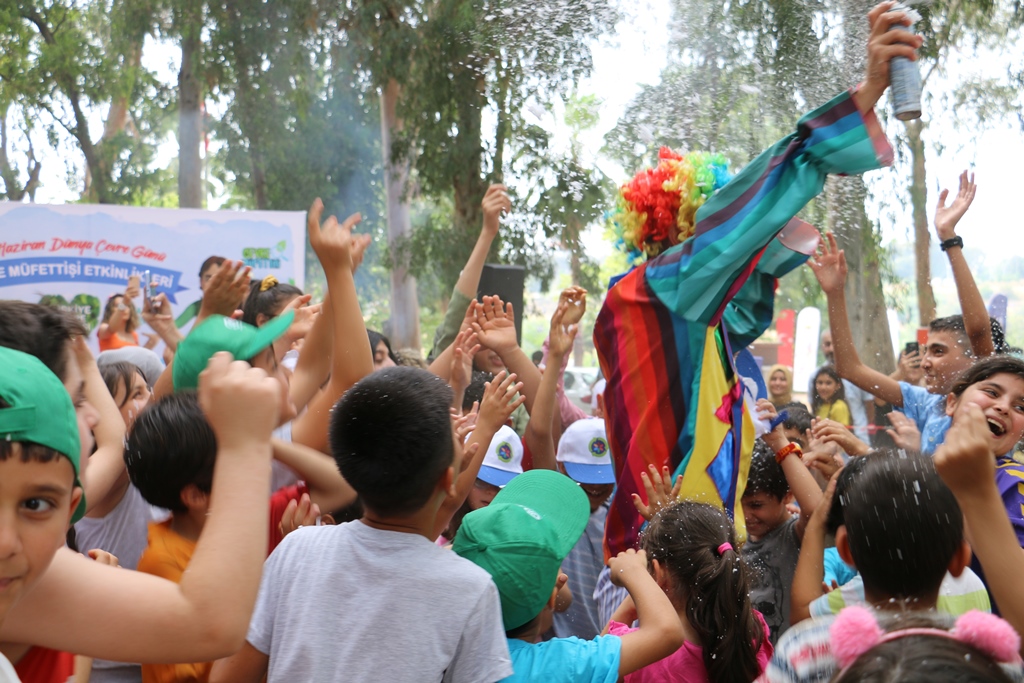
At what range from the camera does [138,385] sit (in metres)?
3.28

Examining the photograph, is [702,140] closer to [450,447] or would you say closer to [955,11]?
[955,11]

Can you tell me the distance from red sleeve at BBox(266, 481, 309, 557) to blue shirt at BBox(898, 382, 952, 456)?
89.5 inches

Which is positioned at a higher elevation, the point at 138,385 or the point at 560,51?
the point at 560,51

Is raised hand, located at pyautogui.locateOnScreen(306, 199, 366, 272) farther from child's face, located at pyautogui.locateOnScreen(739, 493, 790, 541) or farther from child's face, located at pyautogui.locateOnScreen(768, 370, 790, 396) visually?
child's face, located at pyautogui.locateOnScreen(768, 370, 790, 396)

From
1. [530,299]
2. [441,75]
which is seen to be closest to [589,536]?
[441,75]

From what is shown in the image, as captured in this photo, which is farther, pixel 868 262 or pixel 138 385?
pixel 868 262

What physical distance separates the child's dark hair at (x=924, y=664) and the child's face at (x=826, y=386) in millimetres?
6016

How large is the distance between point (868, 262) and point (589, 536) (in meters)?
5.90

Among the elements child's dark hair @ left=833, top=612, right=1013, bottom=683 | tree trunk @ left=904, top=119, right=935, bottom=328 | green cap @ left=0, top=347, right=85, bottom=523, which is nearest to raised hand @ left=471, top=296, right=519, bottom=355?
green cap @ left=0, top=347, right=85, bottom=523

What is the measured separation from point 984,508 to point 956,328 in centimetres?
242

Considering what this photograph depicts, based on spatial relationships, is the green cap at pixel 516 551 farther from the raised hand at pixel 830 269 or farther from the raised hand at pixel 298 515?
the raised hand at pixel 830 269

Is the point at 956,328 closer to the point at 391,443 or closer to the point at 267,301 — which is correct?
the point at 267,301

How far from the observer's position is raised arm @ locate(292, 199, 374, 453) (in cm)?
246

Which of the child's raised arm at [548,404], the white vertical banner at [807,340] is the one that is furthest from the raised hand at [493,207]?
the white vertical banner at [807,340]
